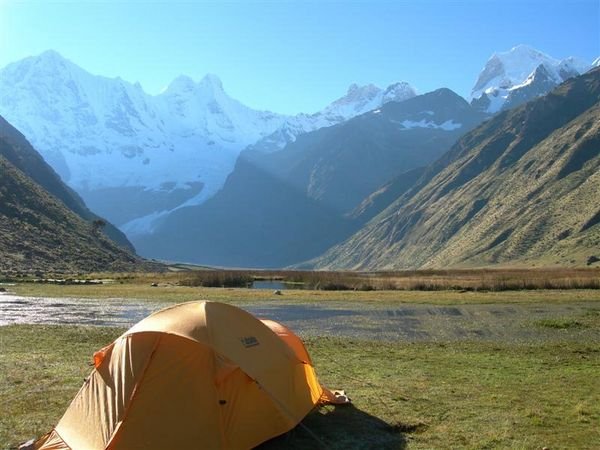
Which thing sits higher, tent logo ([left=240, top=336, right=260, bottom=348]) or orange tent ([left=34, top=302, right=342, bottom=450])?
tent logo ([left=240, top=336, right=260, bottom=348])

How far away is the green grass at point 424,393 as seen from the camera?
562 inches

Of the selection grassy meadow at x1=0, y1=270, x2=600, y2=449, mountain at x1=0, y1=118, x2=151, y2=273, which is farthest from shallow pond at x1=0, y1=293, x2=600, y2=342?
mountain at x1=0, y1=118, x2=151, y2=273

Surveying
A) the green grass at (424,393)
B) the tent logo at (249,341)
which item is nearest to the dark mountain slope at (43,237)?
the green grass at (424,393)

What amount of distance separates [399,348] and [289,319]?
16.4 meters

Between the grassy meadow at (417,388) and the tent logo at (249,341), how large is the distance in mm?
2285

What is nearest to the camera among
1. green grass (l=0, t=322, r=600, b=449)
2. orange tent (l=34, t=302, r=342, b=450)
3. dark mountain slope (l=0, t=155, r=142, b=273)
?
orange tent (l=34, t=302, r=342, b=450)

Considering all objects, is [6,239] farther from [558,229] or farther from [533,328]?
[558,229]

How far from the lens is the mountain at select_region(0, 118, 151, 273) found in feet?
412

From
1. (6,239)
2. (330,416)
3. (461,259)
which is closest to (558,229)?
(461,259)

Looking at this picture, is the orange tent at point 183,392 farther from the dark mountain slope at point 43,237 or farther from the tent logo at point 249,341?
the dark mountain slope at point 43,237

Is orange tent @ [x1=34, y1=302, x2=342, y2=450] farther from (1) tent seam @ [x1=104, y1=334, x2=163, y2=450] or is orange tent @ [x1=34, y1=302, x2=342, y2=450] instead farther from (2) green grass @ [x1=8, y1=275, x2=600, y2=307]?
(2) green grass @ [x1=8, y1=275, x2=600, y2=307]

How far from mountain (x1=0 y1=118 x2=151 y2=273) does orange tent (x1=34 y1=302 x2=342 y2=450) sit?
107029 millimetres

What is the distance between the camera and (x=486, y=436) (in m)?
14.1

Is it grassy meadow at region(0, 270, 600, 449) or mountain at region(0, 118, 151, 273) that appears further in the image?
mountain at region(0, 118, 151, 273)
